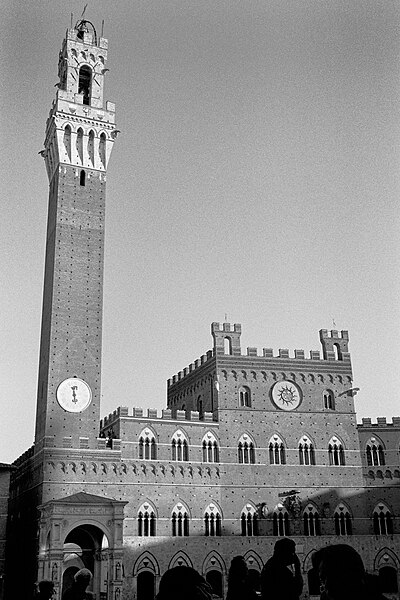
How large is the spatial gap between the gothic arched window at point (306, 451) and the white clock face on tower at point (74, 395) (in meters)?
12.3

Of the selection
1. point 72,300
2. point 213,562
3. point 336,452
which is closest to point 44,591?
point 213,562

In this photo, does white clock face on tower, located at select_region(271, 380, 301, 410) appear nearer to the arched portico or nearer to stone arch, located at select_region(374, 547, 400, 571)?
stone arch, located at select_region(374, 547, 400, 571)

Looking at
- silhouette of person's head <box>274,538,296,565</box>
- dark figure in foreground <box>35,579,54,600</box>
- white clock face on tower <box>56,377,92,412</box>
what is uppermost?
white clock face on tower <box>56,377,92,412</box>

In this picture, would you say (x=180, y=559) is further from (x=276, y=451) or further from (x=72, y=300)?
(x=72, y=300)

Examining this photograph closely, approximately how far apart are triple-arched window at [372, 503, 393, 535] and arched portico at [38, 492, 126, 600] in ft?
48.2

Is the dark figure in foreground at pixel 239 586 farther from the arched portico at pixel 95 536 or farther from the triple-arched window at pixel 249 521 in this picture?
the triple-arched window at pixel 249 521

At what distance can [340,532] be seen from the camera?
38000mm

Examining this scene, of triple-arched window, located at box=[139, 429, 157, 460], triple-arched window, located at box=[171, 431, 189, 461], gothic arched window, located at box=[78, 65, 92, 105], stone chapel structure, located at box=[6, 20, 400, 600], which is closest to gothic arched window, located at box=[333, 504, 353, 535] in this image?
stone chapel structure, located at box=[6, 20, 400, 600]

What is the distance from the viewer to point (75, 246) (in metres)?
38.5

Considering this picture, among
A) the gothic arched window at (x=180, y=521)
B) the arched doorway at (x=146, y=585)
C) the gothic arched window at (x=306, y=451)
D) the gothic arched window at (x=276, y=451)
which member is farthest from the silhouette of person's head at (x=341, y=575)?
the gothic arched window at (x=306, y=451)

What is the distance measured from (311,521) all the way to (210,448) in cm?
679

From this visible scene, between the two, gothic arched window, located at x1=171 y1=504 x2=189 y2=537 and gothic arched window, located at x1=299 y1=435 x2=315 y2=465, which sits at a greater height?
gothic arched window, located at x1=299 y1=435 x2=315 y2=465

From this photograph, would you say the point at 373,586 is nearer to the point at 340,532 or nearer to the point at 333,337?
the point at 340,532

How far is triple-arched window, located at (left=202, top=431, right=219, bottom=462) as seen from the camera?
3762cm
